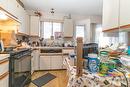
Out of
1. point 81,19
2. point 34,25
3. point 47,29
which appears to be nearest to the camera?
point 34,25

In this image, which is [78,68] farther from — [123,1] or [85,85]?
[123,1]

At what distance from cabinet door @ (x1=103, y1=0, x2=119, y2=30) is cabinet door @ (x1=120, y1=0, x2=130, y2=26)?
88 mm

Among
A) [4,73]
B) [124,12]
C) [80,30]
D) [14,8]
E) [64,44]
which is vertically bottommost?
[4,73]

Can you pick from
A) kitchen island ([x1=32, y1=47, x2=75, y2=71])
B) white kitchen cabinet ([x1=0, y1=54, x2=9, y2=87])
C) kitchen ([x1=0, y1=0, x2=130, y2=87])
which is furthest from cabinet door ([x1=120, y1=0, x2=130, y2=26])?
kitchen island ([x1=32, y1=47, x2=75, y2=71])

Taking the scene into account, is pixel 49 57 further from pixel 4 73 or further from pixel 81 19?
pixel 4 73

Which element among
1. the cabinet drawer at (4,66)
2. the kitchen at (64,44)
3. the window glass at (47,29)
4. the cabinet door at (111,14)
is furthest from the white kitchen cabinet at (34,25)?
the cabinet door at (111,14)

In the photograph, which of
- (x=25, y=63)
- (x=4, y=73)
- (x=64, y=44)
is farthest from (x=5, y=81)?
(x=64, y=44)

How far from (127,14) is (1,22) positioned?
244cm

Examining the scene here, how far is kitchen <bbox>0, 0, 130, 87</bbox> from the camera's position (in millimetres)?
1018

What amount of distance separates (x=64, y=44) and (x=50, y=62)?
2.98ft

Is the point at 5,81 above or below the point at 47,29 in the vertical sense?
below

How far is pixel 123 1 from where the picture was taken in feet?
4.26

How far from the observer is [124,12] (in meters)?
1.28

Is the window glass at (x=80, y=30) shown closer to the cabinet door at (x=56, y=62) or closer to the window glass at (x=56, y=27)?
the window glass at (x=56, y=27)
